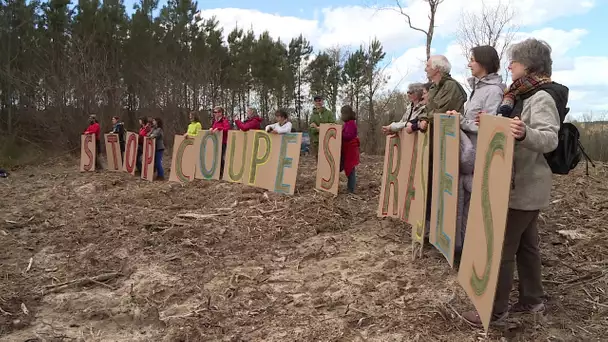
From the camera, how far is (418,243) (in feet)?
14.9

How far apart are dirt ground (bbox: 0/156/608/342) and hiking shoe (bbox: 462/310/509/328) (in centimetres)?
6

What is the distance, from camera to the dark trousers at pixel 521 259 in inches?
120

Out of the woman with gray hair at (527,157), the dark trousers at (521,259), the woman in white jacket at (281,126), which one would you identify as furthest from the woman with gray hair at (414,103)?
the woman in white jacket at (281,126)

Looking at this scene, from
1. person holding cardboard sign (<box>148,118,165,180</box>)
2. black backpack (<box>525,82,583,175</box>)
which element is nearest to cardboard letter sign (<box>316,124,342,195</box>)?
black backpack (<box>525,82,583,175</box>)

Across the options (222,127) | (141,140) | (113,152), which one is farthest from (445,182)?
(113,152)

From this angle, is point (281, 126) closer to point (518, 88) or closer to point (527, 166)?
point (518, 88)

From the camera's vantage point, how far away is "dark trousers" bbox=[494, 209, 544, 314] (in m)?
3.05

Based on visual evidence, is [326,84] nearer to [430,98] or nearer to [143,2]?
[143,2]

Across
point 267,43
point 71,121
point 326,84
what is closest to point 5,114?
point 71,121

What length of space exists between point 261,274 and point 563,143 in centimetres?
278

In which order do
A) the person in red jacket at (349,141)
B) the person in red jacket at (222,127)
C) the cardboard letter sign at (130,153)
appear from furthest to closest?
the cardboard letter sign at (130,153)
the person in red jacket at (222,127)
the person in red jacket at (349,141)

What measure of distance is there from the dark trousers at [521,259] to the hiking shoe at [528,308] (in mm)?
20

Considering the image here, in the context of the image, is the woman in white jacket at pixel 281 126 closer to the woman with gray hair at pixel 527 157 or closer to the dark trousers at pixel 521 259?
the woman with gray hair at pixel 527 157

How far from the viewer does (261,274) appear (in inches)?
181
